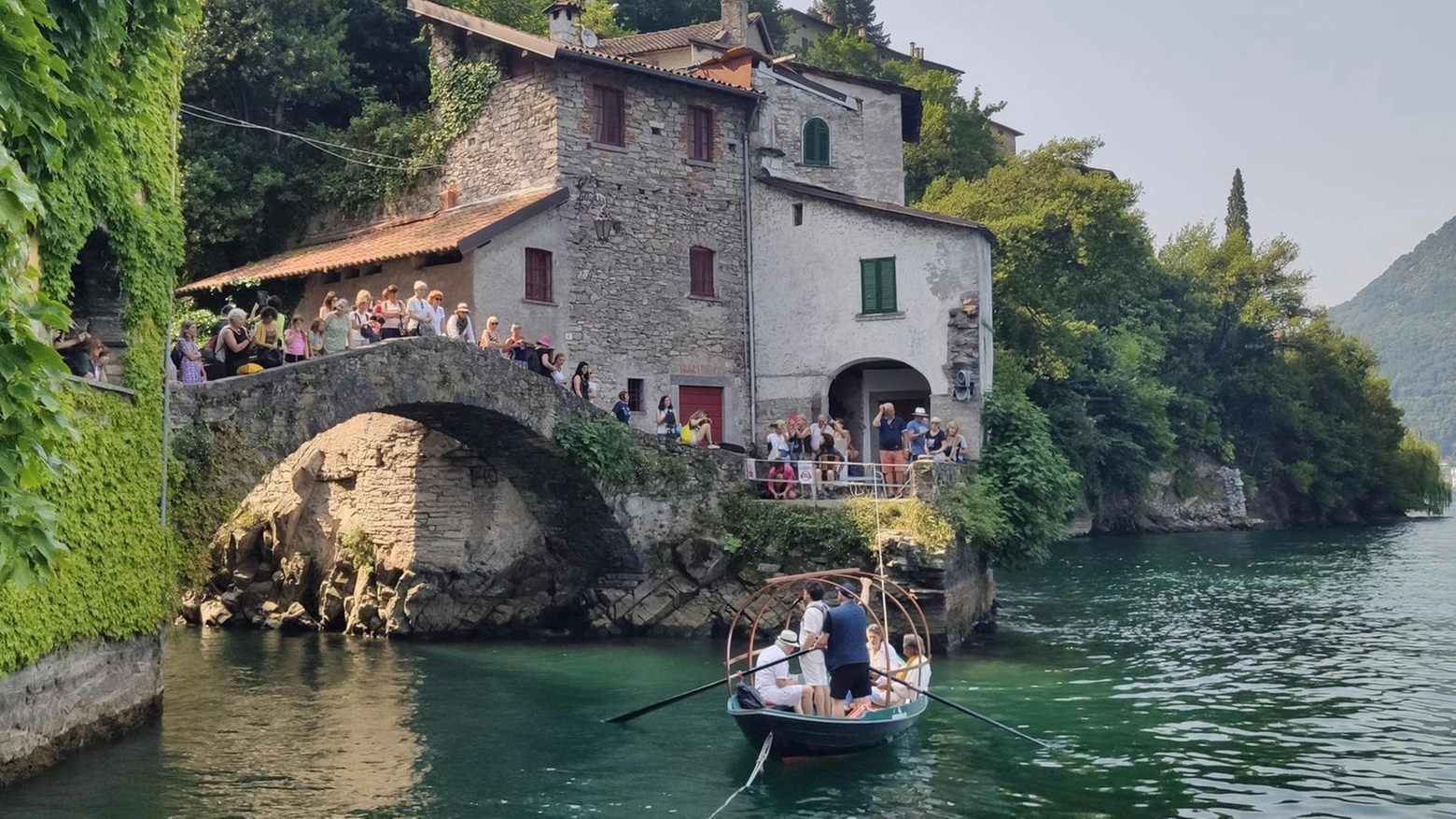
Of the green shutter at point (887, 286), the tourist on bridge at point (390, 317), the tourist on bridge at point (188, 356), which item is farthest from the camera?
the green shutter at point (887, 286)

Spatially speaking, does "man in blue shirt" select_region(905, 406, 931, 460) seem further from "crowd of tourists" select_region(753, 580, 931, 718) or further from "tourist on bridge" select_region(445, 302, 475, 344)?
"crowd of tourists" select_region(753, 580, 931, 718)

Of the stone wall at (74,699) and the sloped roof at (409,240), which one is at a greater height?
the sloped roof at (409,240)

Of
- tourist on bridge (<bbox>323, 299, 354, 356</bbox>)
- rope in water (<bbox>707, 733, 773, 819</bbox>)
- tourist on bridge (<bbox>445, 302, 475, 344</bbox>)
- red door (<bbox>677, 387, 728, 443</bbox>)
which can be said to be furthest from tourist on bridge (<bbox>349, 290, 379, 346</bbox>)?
red door (<bbox>677, 387, 728, 443</bbox>)

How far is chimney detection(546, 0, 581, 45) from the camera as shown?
30812 millimetres

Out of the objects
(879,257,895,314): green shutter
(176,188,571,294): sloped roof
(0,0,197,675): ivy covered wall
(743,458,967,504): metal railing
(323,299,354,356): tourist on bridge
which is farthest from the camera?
(879,257,895,314): green shutter

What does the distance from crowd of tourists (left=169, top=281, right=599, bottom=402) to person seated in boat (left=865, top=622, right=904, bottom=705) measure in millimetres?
8021

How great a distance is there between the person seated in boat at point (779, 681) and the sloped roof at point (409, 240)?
10993mm

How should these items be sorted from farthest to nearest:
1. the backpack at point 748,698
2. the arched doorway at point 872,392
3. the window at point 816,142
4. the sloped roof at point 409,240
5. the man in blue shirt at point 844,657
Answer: the window at point 816,142
the arched doorway at point 872,392
the sloped roof at point 409,240
the man in blue shirt at point 844,657
the backpack at point 748,698

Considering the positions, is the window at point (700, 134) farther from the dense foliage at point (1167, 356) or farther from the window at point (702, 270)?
the dense foliage at point (1167, 356)

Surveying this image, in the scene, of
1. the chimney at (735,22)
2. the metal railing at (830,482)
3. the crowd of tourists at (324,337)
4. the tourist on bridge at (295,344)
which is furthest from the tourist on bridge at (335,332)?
the chimney at (735,22)

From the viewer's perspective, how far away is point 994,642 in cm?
2498

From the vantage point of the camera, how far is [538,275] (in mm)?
27359

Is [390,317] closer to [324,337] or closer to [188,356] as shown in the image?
[324,337]

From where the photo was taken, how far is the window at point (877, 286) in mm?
29359
